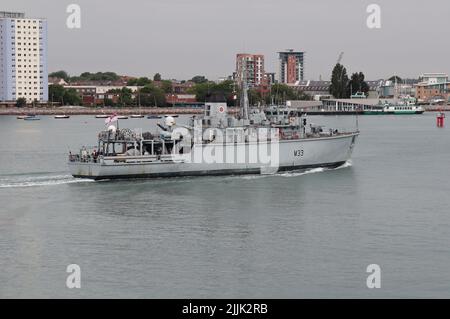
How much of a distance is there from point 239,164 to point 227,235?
16.7m

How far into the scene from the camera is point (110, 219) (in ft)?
107

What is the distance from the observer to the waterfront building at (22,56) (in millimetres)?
188875

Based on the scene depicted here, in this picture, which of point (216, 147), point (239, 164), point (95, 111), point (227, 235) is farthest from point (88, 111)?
point (227, 235)

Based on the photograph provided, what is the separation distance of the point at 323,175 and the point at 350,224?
15400 mm

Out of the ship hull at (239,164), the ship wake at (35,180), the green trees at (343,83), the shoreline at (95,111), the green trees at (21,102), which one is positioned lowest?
the ship wake at (35,180)

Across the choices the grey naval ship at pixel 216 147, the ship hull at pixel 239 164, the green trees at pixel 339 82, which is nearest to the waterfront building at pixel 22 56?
the green trees at pixel 339 82

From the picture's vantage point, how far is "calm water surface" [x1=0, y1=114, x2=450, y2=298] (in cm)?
2325

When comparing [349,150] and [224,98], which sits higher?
[224,98]

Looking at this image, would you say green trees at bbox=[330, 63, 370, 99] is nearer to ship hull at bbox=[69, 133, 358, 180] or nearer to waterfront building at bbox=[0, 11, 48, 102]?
waterfront building at bbox=[0, 11, 48, 102]

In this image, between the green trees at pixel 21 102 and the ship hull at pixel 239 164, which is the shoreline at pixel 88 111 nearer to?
the green trees at pixel 21 102

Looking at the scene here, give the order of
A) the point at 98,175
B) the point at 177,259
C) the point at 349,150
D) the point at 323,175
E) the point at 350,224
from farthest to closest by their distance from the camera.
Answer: the point at 349,150
the point at 323,175
the point at 98,175
the point at 350,224
the point at 177,259

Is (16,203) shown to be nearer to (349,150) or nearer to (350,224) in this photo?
(350,224)
